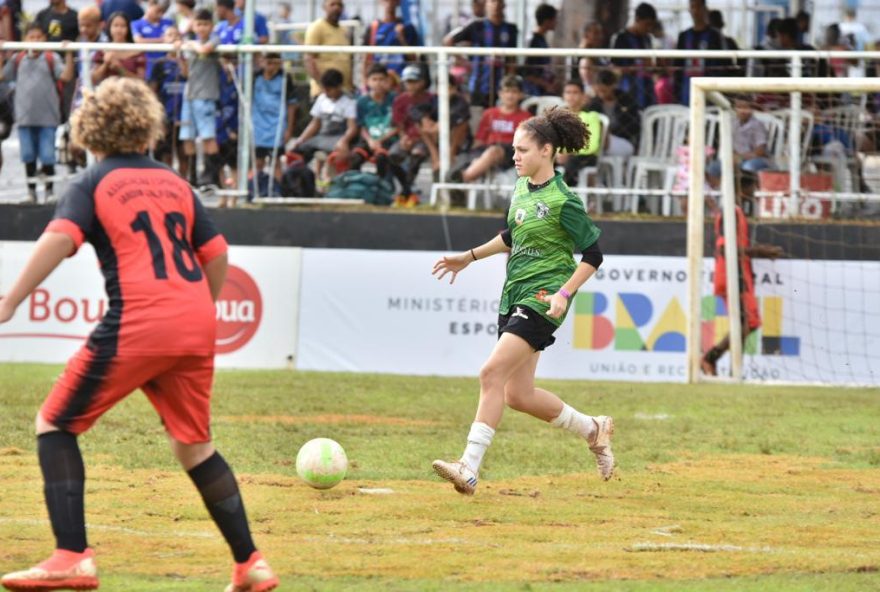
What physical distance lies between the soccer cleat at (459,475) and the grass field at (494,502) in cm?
12

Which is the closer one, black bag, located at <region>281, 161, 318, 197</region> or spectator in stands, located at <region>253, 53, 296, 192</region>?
spectator in stands, located at <region>253, 53, 296, 192</region>

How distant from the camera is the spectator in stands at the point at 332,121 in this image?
1725 centimetres

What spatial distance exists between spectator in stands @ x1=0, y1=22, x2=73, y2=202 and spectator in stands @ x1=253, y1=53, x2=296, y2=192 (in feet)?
7.24

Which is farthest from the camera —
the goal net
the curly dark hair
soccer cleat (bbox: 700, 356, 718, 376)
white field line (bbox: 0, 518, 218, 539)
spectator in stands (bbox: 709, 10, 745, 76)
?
spectator in stands (bbox: 709, 10, 745, 76)

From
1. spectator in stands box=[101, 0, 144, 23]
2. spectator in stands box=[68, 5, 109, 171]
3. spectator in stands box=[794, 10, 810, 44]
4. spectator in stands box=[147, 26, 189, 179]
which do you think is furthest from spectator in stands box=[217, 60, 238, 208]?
spectator in stands box=[794, 10, 810, 44]

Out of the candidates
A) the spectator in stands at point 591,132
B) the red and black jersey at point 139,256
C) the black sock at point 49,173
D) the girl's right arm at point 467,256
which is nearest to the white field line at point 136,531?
the red and black jersey at point 139,256

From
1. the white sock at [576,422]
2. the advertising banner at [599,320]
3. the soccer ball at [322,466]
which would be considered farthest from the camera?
the advertising banner at [599,320]

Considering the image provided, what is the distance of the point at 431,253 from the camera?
55.5ft

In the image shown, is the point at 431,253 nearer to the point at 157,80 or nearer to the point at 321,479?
the point at 157,80

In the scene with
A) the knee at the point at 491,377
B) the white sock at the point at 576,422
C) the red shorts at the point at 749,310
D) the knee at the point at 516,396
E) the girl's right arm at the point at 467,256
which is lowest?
the red shorts at the point at 749,310

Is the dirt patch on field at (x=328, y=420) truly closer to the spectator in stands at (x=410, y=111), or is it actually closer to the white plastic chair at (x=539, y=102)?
the spectator in stands at (x=410, y=111)

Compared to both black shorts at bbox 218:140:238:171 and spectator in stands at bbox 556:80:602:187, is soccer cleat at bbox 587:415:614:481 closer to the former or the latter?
spectator in stands at bbox 556:80:602:187

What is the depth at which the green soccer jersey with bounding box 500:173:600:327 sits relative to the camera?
832 cm

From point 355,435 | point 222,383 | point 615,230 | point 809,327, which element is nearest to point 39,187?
point 222,383
